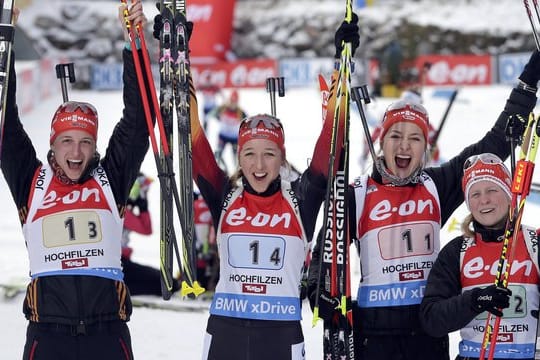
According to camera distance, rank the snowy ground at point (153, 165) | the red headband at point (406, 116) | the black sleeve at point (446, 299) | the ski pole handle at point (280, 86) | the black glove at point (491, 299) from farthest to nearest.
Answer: the snowy ground at point (153, 165), the ski pole handle at point (280, 86), the red headband at point (406, 116), the black sleeve at point (446, 299), the black glove at point (491, 299)

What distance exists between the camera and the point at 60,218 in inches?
134

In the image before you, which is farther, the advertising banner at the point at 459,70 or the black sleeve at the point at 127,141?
the advertising banner at the point at 459,70

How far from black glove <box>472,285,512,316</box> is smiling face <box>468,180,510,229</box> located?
297 mm

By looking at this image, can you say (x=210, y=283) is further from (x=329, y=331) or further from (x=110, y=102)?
(x=110, y=102)

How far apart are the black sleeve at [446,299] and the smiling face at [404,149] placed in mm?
356

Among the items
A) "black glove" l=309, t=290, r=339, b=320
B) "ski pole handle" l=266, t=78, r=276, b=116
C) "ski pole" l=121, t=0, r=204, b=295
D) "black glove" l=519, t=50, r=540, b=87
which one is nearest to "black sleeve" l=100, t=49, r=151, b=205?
"ski pole" l=121, t=0, r=204, b=295

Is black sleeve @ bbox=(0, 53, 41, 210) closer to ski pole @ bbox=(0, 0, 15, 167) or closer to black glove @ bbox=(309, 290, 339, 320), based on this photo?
ski pole @ bbox=(0, 0, 15, 167)

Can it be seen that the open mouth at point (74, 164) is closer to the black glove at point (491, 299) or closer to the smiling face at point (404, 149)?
the smiling face at point (404, 149)

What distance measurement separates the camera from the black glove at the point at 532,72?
3672 millimetres

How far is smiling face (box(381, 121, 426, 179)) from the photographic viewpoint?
11.6ft

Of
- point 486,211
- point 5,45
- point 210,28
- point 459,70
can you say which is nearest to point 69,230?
point 5,45

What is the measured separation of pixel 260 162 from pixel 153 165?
9.69 m

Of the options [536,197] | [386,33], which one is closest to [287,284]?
[536,197]

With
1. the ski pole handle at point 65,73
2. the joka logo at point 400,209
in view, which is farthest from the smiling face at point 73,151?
the joka logo at point 400,209
